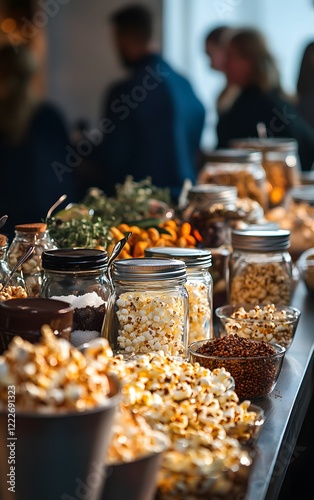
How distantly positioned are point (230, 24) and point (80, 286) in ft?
14.7

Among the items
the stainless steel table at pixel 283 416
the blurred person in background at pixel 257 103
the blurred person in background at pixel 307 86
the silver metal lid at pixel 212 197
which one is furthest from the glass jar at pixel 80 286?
the blurred person in background at pixel 307 86

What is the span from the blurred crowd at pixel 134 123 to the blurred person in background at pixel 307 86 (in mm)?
83

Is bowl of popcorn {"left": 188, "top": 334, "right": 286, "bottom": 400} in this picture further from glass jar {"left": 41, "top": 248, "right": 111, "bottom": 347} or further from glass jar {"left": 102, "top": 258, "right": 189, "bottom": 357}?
glass jar {"left": 41, "top": 248, "right": 111, "bottom": 347}

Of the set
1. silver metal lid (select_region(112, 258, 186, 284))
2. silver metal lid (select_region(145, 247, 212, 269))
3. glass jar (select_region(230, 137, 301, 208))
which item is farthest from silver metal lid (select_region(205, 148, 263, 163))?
silver metal lid (select_region(112, 258, 186, 284))

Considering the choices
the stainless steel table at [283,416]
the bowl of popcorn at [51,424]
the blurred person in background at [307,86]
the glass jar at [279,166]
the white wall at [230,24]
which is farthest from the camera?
the white wall at [230,24]

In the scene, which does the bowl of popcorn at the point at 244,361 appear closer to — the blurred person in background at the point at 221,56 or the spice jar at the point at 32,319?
the spice jar at the point at 32,319

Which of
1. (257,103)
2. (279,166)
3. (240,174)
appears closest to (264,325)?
(240,174)

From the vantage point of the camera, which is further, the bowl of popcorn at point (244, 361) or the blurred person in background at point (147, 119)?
the blurred person in background at point (147, 119)

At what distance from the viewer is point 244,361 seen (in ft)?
4.82

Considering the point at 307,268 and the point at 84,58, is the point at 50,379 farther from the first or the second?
the point at 84,58

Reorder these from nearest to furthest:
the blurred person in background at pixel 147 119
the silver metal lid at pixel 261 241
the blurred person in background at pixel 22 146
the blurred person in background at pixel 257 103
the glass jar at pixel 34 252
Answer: the glass jar at pixel 34 252 → the silver metal lid at pixel 261 241 → the blurred person in background at pixel 22 146 → the blurred person in background at pixel 147 119 → the blurred person in background at pixel 257 103

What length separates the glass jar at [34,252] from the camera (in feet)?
5.32

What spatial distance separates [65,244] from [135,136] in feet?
6.60

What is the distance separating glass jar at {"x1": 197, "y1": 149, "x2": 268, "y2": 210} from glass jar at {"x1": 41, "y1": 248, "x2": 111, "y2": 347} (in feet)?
4.83
